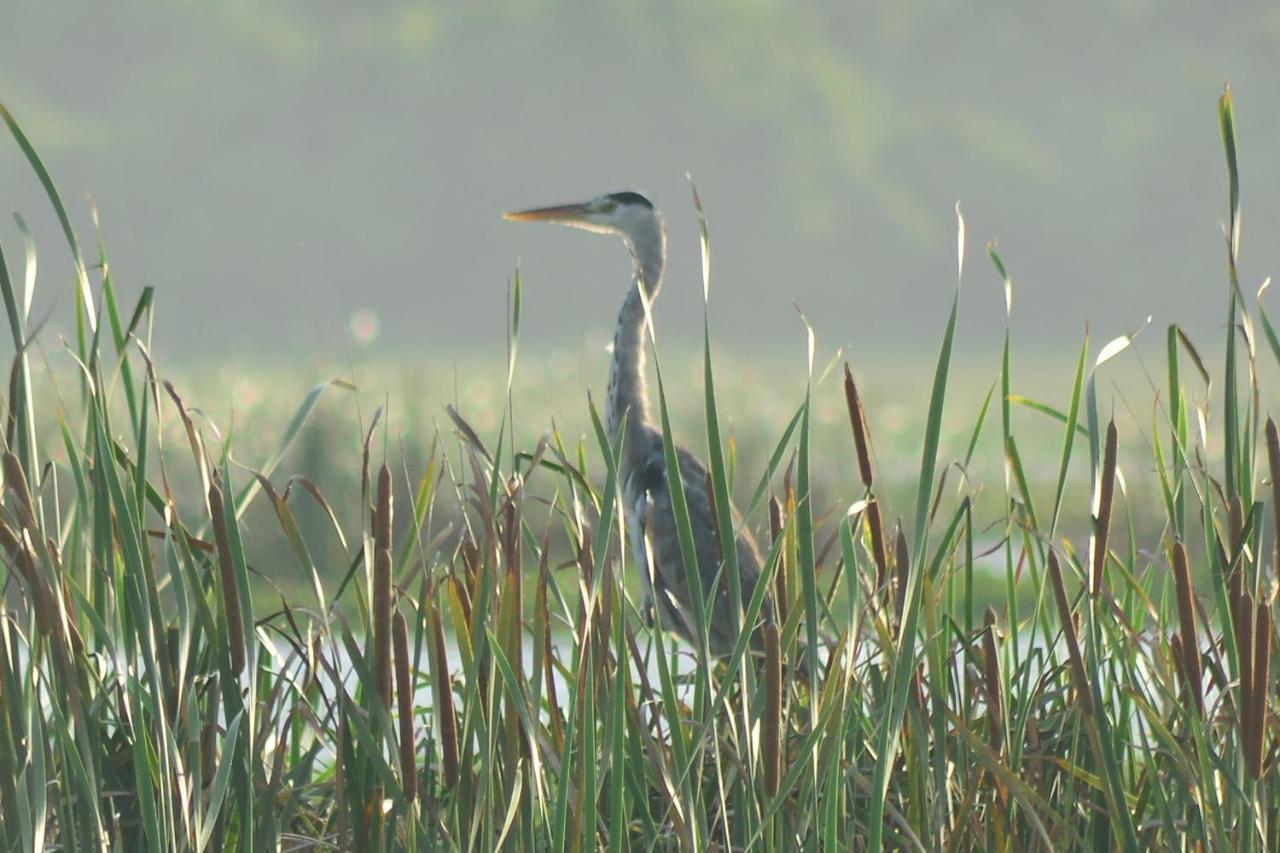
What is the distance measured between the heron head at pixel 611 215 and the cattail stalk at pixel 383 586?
9.07ft

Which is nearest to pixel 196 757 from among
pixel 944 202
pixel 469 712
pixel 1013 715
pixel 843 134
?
pixel 469 712

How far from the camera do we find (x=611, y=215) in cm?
386

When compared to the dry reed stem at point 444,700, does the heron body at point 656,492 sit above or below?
above

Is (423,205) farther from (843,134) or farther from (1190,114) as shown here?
(1190,114)

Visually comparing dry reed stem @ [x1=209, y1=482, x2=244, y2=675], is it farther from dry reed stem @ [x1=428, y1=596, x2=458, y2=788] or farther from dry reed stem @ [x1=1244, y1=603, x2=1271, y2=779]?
dry reed stem @ [x1=1244, y1=603, x2=1271, y2=779]

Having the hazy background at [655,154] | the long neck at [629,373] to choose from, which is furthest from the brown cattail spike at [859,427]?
the hazy background at [655,154]

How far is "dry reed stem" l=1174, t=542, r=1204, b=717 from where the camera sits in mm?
1013

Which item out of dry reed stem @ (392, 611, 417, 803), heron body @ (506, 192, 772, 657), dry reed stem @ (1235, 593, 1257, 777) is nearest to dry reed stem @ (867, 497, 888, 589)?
dry reed stem @ (1235, 593, 1257, 777)

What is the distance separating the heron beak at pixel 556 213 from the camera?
3795 millimetres

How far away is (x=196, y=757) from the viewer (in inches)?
42.2

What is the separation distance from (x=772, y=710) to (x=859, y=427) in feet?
0.84

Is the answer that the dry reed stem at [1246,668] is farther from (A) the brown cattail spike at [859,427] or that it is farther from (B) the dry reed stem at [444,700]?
(B) the dry reed stem at [444,700]

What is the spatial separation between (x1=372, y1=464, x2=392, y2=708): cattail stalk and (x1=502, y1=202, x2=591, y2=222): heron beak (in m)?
2.77

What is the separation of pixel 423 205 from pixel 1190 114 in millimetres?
34843
